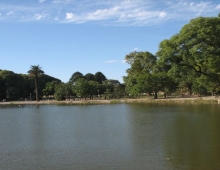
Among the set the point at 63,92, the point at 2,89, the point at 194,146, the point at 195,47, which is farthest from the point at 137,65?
the point at 194,146

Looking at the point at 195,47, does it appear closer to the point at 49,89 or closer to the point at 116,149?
the point at 116,149

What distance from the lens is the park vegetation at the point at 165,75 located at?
3269 cm

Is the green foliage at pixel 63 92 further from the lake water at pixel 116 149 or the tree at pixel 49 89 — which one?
the lake water at pixel 116 149

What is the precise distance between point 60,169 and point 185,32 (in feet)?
83.4

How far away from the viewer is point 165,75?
2466 inches

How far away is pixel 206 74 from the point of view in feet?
121

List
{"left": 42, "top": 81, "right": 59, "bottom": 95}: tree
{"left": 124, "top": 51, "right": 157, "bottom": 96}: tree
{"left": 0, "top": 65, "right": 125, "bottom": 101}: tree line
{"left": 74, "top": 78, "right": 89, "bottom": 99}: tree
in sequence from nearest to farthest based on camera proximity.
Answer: {"left": 124, "top": 51, "right": 157, "bottom": 96}: tree
{"left": 74, "top": 78, "right": 89, "bottom": 99}: tree
{"left": 0, "top": 65, "right": 125, "bottom": 101}: tree line
{"left": 42, "top": 81, "right": 59, "bottom": 95}: tree

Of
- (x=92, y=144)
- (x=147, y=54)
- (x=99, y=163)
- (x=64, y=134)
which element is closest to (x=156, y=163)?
(x=99, y=163)

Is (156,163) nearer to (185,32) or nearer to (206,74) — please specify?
(185,32)

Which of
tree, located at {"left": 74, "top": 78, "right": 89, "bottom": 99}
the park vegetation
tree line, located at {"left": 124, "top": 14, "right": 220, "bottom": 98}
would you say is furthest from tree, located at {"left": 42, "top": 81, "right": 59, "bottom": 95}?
tree line, located at {"left": 124, "top": 14, "right": 220, "bottom": 98}

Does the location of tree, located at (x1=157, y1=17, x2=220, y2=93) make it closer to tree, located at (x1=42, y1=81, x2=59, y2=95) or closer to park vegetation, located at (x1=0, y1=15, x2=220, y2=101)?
park vegetation, located at (x1=0, y1=15, x2=220, y2=101)

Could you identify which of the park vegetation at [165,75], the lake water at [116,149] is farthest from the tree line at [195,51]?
the lake water at [116,149]

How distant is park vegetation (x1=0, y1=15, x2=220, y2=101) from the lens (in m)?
32.7

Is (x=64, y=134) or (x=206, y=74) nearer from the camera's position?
(x=64, y=134)
